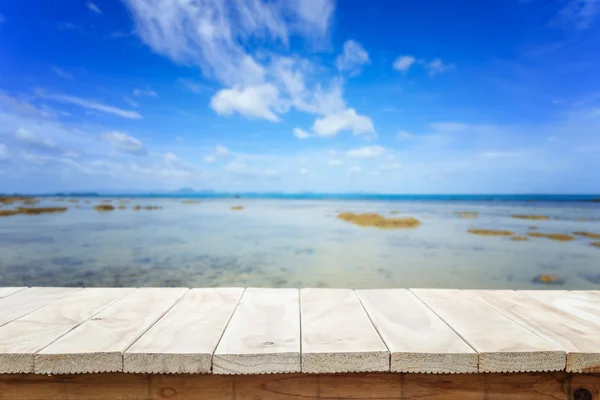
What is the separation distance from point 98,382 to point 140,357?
54 cm

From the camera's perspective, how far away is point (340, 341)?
7.21 feet

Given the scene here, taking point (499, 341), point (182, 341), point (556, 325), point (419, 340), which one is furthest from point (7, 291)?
point (556, 325)

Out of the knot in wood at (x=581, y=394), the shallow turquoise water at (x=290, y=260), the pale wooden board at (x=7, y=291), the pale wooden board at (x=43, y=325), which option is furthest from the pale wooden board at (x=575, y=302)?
the shallow turquoise water at (x=290, y=260)

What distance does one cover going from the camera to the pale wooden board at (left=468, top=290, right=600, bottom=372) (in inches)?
83.0

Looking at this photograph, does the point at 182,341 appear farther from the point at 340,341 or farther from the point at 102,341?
the point at 340,341

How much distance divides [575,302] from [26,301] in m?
5.14

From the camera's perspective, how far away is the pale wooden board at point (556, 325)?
2.11m

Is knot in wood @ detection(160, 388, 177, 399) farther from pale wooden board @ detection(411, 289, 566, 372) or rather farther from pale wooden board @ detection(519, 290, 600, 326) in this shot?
pale wooden board @ detection(519, 290, 600, 326)

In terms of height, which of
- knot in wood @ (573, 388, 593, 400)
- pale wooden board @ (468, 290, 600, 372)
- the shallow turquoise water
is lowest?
the shallow turquoise water

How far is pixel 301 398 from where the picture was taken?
7.52 feet

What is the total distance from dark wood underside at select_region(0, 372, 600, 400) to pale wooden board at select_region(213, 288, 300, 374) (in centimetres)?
28

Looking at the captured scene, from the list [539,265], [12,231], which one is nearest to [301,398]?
[539,265]

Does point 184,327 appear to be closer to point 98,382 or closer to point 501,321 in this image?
point 98,382

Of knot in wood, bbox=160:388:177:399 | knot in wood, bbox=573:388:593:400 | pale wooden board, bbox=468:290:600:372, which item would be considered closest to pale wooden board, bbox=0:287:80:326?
knot in wood, bbox=160:388:177:399
